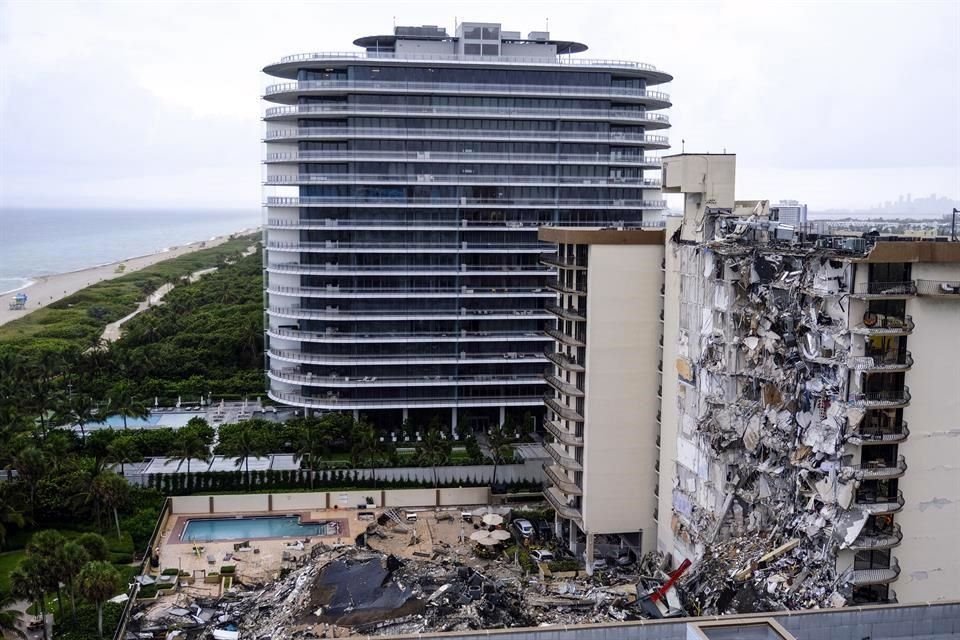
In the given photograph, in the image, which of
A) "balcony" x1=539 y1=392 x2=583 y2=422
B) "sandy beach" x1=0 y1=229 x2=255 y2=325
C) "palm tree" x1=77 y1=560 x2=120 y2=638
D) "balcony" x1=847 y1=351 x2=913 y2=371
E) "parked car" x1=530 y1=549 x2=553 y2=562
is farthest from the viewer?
"sandy beach" x1=0 y1=229 x2=255 y2=325

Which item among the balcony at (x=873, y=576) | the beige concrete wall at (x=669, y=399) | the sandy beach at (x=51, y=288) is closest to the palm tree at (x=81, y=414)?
the beige concrete wall at (x=669, y=399)

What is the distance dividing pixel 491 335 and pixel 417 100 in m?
16.7

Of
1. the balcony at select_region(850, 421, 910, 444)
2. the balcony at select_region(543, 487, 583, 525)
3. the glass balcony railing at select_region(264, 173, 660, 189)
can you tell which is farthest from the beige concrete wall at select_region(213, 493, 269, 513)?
the balcony at select_region(850, 421, 910, 444)

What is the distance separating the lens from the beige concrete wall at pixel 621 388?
145 ft

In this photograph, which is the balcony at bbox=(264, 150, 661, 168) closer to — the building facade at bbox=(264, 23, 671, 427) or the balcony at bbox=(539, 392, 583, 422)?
the building facade at bbox=(264, 23, 671, 427)

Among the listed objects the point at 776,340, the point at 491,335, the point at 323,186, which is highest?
the point at 323,186

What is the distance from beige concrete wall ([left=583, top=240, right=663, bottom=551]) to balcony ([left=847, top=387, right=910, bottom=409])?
43.8ft

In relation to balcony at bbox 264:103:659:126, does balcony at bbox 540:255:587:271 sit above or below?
below

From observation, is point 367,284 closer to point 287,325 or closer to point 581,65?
point 287,325

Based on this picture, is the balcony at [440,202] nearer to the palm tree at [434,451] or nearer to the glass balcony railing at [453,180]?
the glass balcony railing at [453,180]

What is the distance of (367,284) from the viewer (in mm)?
65062

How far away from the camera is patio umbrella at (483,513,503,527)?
50.3 m

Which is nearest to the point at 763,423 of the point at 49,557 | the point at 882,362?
the point at 882,362

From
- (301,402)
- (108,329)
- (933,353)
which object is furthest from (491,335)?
(108,329)
